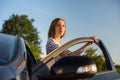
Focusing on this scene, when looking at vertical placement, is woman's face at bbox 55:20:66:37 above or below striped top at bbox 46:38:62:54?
above

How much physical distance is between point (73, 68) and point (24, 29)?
7301 cm

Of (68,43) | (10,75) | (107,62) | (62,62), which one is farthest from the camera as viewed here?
(107,62)

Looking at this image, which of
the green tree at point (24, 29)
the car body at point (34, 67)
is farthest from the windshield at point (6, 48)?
the green tree at point (24, 29)

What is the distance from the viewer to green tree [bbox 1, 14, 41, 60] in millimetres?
75250

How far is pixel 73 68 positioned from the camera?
3795mm

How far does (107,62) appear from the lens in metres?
5.33

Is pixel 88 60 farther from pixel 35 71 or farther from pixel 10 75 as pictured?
pixel 10 75

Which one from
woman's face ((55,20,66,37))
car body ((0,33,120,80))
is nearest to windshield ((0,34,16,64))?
car body ((0,33,120,80))

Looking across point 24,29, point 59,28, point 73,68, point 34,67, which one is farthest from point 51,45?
point 24,29

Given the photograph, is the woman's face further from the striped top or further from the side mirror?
the side mirror

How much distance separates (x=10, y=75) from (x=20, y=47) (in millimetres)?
679

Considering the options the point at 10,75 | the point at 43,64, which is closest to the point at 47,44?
the point at 43,64

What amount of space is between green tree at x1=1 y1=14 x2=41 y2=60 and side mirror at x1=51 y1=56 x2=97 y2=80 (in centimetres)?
6946

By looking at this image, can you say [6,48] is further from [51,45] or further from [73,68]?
[51,45]
